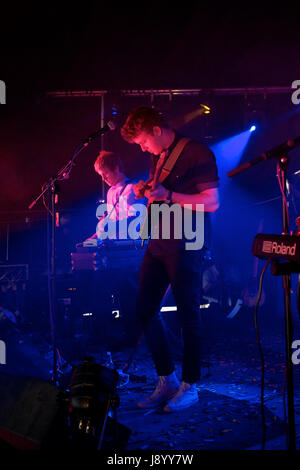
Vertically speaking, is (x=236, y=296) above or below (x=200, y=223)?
below

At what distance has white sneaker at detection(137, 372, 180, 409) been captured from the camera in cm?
288

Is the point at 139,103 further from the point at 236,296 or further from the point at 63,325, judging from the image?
the point at 63,325

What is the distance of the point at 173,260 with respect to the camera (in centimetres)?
280

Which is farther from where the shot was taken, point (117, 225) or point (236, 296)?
point (236, 296)

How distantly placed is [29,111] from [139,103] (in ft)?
7.26

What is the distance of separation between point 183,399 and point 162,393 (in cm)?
19

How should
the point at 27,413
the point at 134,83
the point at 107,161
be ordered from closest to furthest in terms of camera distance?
the point at 27,413
the point at 107,161
the point at 134,83

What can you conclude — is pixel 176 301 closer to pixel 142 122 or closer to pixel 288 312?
pixel 288 312

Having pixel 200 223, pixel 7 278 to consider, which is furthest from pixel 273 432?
pixel 7 278

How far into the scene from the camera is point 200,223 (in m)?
2.85

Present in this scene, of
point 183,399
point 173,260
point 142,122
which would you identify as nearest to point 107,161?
point 142,122

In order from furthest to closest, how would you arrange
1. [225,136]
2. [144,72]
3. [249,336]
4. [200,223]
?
[225,136] < [144,72] < [249,336] < [200,223]

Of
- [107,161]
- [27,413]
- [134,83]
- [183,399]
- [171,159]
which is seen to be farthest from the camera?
[134,83]

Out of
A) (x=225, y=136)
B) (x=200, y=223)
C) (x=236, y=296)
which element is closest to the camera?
(x=200, y=223)
